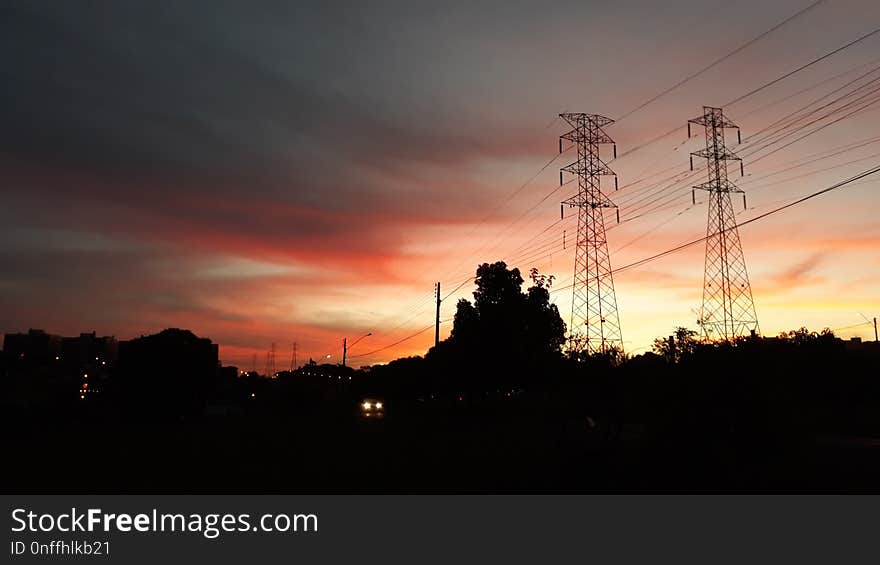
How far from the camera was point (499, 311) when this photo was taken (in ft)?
230

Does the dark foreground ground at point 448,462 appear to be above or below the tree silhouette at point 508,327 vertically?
below

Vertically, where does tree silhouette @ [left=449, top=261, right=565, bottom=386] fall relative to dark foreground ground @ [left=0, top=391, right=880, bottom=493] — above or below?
above

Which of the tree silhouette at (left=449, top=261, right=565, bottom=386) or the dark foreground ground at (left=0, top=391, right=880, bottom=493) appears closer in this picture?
the dark foreground ground at (left=0, top=391, right=880, bottom=493)

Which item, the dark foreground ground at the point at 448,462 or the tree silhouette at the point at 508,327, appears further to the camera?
the tree silhouette at the point at 508,327

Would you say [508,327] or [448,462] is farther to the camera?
[508,327]

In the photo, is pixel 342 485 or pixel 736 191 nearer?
pixel 342 485

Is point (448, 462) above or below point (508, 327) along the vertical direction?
below

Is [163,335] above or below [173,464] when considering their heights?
above

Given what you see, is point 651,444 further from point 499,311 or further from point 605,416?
point 499,311

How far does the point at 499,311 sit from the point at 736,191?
84.7 ft

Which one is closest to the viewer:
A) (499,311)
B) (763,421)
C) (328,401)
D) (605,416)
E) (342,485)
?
(763,421)

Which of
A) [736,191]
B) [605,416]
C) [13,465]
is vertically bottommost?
[13,465]
